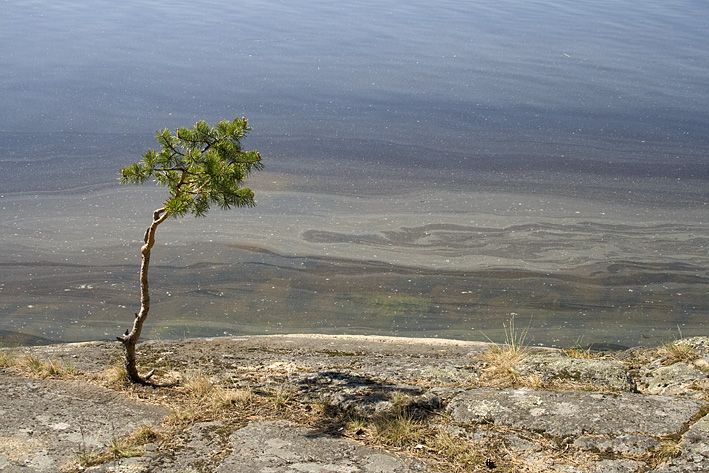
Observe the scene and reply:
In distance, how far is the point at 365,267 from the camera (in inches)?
384

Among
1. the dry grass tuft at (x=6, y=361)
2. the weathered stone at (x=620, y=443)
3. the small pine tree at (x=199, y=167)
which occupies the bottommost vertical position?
the dry grass tuft at (x=6, y=361)

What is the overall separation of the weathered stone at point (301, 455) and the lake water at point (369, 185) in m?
3.98

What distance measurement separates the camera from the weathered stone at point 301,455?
3.95 m

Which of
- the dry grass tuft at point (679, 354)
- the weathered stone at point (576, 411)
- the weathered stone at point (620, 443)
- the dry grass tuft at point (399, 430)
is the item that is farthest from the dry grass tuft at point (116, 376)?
the dry grass tuft at point (679, 354)

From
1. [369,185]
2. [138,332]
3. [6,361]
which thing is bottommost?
[6,361]

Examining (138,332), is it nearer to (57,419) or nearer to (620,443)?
(57,419)

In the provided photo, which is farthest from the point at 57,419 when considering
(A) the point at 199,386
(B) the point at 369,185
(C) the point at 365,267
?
(B) the point at 369,185

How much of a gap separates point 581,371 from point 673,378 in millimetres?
704

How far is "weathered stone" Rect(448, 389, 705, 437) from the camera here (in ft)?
14.0

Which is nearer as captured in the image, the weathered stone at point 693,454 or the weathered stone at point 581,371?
the weathered stone at point 693,454

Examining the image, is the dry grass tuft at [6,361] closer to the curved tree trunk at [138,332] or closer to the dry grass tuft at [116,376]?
the dry grass tuft at [116,376]

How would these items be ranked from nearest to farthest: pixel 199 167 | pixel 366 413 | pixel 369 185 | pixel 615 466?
pixel 615 466 < pixel 366 413 < pixel 199 167 < pixel 369 185

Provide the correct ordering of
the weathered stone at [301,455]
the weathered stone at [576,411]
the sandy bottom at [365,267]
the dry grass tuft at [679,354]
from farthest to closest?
1. the sandy bottom at [365,267]
2. the dry grass tuft at [679,354]
3. the weathered stone at [576,411]
4. the weathered stone at [301,455]

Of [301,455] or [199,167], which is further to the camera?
[199,167]
